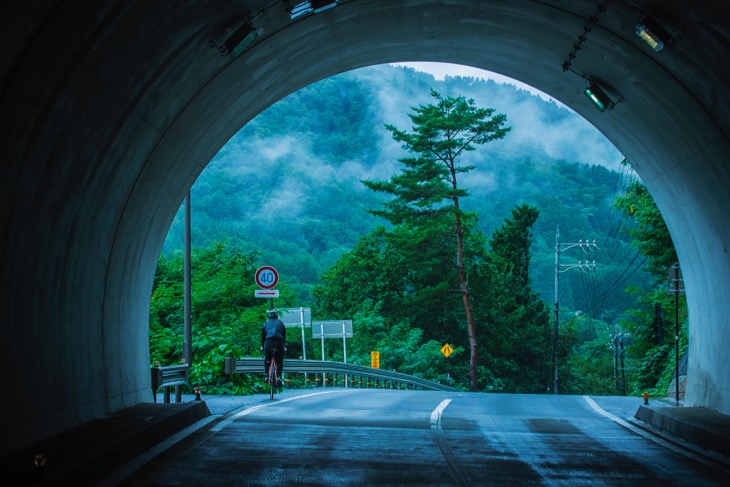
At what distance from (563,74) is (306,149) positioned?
16948 centimetres

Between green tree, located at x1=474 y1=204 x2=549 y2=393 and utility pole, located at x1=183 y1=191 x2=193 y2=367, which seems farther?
green tree, located at x1=474 y1=204 x2=549 y2=393

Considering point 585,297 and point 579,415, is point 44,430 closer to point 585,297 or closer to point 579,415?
point 579,415

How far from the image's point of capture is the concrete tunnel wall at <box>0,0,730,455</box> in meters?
8.40

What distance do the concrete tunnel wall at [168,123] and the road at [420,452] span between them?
1603mm

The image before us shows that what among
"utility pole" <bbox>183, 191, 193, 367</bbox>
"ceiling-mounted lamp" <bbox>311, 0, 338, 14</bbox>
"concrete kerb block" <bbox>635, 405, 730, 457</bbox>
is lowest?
"concrete kerb block" <bbox>635, 405, 730, 457</bbox>

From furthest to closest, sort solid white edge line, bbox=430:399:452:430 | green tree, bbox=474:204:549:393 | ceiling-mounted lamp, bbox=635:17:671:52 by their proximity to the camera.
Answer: green tree, bbox=474:204:549:393, solid white edge line, bbox=430:399:452:430, ceiling-mounted lamp, bbox=635:17:671:52

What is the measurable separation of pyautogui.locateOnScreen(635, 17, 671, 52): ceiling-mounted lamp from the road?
183 inches

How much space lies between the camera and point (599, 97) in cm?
Result: 1425

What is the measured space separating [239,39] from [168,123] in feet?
5.29

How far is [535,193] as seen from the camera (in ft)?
580

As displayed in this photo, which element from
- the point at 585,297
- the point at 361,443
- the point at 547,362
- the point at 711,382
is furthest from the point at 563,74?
the point at 585,297

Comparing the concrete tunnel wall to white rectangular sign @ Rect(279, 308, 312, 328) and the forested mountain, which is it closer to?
white rectangular sign @ Rect(279, 308, 312, 328)

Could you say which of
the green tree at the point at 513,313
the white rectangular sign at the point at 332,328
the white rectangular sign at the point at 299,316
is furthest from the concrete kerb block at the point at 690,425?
the green tree at the point at 513,313

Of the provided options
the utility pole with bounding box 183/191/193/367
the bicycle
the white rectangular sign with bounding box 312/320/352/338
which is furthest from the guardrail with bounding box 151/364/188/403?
the white rectangular sign with bounding box 312/320/352/338
